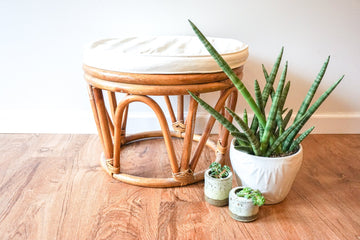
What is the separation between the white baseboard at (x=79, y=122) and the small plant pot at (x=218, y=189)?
56cm

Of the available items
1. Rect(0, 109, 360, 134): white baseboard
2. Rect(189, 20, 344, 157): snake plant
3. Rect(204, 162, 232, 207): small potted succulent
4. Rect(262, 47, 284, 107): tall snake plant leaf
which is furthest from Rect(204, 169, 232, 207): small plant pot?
Rect(0, 109, 360, 134): white baseboard

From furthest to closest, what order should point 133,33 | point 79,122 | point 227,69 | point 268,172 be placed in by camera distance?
1. point 79,122
2. point 133,33
3. point 268,172
4. point 227,69

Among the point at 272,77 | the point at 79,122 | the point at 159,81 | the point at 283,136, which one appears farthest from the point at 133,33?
the point at 283,136

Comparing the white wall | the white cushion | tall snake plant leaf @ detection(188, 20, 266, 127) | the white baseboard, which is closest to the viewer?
tall snake plant leaf @ detection(188, 20, 266, 127)

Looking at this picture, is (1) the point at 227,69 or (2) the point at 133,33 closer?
(1) the point at 227,69

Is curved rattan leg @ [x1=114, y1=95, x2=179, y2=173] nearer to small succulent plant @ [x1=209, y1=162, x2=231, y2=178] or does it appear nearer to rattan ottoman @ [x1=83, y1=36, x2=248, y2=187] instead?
rattan ottoman @ [x1=83, y1=36, x2=248, y2=187]

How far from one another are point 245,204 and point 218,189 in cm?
9

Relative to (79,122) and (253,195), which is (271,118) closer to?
(253,195)

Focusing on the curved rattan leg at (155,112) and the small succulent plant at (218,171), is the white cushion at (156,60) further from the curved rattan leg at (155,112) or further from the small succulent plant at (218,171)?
the small succulent plant at (218,171)

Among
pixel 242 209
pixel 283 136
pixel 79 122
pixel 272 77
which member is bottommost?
pixel 79 122

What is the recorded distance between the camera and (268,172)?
38.0 inches

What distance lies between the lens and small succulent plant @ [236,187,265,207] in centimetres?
92

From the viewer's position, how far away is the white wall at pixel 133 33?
4.58 feet

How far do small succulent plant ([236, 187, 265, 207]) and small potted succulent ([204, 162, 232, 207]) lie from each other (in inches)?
1.7
